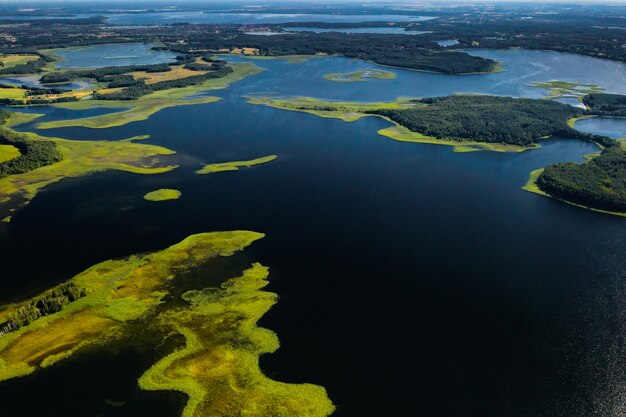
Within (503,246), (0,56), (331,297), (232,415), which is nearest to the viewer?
(232,415)

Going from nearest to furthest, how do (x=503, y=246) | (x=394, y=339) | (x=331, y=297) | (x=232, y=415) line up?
1. (x=232, y=415)
2. (x=394, y=339)
3. (x=331, y=297)
4. (x=503, y=246)

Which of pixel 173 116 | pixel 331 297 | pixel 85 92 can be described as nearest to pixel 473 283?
pixel 331 297

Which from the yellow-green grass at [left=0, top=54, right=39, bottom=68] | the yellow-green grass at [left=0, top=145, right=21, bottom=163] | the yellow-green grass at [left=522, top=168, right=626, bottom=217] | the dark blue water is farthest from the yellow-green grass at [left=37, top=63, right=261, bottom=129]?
the dark blue water

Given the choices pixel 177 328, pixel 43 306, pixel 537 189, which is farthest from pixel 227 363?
pixel 537 189

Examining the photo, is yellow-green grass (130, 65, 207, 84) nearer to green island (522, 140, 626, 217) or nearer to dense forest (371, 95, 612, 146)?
dense forest (371, 95, 612, 146)

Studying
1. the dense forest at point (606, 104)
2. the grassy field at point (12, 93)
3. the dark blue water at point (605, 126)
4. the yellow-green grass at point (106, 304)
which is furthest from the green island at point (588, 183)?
the grassy field at point (12, 93)

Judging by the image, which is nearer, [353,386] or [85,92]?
[353,386]

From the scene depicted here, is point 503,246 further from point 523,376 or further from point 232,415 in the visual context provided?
point 232,415
